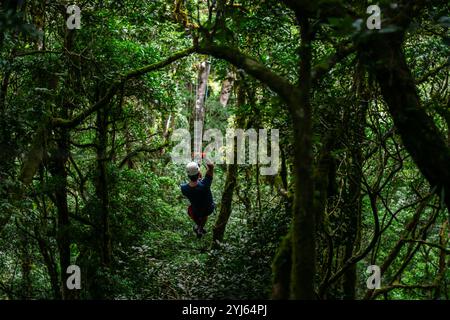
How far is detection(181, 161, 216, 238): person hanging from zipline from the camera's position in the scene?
24.3 ft

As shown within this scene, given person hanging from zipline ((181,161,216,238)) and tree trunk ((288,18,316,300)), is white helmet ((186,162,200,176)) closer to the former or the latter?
person hanging from zipline ((181,161,216,238))

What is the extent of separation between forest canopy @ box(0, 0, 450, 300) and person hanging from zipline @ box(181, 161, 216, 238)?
5cm

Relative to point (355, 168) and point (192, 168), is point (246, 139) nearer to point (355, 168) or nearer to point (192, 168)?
point (192, 168)

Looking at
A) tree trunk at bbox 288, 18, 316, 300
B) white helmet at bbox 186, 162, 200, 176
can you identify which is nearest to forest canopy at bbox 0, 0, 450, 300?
tree trunk at bbox 288, 18, 316, 300

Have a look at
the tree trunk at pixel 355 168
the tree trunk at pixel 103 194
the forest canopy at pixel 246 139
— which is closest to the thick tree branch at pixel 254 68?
the forest canopy at pixel 246 139

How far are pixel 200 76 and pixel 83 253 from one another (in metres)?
9.92

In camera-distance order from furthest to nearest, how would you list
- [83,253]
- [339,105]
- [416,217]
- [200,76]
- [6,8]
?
[200,76], [83,253], [416,217], [339,105], [6,8]

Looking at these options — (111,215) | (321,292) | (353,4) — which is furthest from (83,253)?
(353,4)

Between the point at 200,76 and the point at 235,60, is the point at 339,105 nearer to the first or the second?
the point at 235,60

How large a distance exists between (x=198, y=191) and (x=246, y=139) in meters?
2.56

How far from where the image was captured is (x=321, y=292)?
589 cm

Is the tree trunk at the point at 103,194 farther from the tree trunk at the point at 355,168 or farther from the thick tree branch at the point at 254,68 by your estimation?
the thick tree branch at the point at 254,68

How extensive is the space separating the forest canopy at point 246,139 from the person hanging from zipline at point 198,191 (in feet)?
0.17

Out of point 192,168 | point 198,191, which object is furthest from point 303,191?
point 198,191
